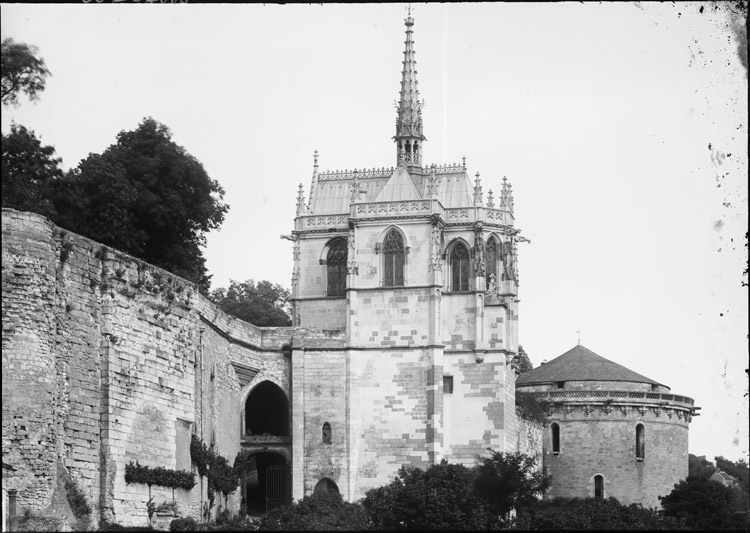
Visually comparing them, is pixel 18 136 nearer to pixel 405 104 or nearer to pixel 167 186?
pixel 167 186

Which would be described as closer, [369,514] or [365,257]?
[369,514]

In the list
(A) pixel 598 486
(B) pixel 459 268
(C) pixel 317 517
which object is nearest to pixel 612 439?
(A) pixel 598 486

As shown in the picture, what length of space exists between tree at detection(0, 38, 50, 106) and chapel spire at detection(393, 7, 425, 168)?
104ft

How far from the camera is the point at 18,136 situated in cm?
4022

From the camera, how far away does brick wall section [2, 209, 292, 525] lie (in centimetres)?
3572

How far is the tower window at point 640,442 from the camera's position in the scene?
75.8 meters

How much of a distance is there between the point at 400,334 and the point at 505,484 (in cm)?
813

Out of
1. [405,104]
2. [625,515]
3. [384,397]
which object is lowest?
[625,515]

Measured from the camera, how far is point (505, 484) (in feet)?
175

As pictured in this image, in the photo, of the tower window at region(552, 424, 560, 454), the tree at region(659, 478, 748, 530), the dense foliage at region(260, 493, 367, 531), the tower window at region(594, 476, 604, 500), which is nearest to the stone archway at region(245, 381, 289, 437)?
the dense foliage at region(260, 493, 367, 531)

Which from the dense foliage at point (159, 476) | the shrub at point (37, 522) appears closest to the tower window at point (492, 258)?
the dense foliage at point (159, 476)

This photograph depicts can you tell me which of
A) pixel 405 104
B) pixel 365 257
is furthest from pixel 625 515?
pixel 405 104

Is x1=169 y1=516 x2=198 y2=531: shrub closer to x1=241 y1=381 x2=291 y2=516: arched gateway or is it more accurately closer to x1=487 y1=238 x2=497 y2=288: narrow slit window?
x1=241 y1=381 x2=291 y2=516: arched gateway

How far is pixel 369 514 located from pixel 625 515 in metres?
9.28
